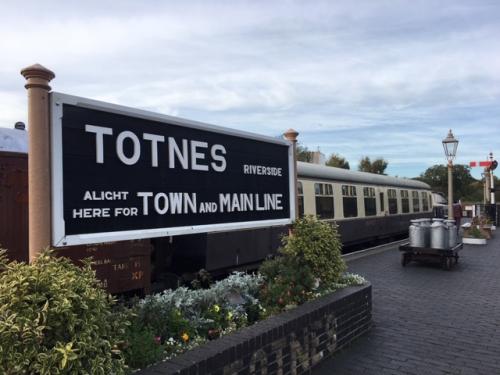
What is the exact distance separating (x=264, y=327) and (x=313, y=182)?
8894 millimetres

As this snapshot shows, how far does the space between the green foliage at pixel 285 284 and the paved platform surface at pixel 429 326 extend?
0.70m

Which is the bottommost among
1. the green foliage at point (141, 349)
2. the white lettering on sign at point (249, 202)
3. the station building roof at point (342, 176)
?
the green foliage at point (141, 349)

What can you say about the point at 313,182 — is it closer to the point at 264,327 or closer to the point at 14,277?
the point at 264,327

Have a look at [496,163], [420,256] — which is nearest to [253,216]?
[420,256]

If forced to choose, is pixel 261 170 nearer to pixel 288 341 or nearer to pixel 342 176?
pixel 288 341

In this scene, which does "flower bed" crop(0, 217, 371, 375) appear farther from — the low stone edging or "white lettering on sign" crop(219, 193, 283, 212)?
"white lettering on sign" crop(219, 193, 283, 212)

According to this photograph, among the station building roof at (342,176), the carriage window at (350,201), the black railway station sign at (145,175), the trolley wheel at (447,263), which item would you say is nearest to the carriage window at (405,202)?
the station building roof at (342,176)

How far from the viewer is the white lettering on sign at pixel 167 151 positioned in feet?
10.5

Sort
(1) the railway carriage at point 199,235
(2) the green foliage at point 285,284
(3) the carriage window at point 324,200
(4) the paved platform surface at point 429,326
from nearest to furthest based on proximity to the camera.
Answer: (4) the paved platform surface at point 429,326 → (2) the green foliage at point 285,284 → (1) the railway carriage at point 199,235 → (3) the carriage window at point 324,200

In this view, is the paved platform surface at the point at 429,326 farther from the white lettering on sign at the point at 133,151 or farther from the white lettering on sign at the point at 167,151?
the white lettering on sign at the point at 133,151

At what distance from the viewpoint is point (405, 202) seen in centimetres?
1983

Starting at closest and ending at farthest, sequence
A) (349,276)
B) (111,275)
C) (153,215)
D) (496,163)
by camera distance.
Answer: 1. (153,215)
2. (349,276)
3. (111,275)
4. (496,163)

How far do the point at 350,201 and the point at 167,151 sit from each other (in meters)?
11.5

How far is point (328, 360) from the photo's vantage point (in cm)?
449
